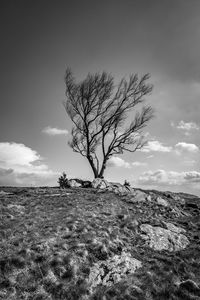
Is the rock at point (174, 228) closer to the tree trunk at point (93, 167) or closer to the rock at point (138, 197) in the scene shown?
the rock at point (138, 197)

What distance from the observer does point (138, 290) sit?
462 cm

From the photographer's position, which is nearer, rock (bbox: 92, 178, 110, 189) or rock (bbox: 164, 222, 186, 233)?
rock (bbox: 164, 222, 186, 233)

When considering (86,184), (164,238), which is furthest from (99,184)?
(164,238)

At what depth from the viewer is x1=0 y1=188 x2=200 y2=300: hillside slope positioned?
4.62 meters

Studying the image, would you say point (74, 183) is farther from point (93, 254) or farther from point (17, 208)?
point (93, 254)

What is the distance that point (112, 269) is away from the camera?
5.50 meters

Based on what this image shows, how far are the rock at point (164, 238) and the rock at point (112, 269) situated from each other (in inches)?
62.5

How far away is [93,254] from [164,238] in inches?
130

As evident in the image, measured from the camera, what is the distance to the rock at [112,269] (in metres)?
4.99

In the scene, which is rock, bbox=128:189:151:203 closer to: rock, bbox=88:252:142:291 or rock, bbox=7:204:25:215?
rock, bbox=7:204:25:215

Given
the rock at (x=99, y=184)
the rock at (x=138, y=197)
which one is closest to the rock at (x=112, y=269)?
the rock at (x=138, y=197)

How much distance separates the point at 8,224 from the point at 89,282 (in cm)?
439

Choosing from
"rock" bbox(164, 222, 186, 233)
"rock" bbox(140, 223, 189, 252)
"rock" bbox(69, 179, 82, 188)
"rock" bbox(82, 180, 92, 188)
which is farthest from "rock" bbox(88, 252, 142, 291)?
"rock" bbox(69, 179, 82, 188)

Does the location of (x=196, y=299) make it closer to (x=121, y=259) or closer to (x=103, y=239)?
(x=121, y=259)
